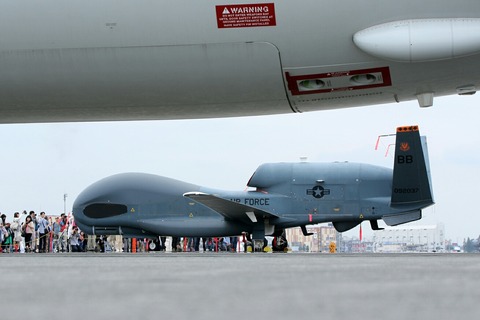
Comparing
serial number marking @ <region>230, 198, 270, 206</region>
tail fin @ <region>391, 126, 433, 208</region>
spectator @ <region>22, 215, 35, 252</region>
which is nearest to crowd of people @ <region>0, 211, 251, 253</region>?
spectator @ <region>22, 215, 35, 252</region>

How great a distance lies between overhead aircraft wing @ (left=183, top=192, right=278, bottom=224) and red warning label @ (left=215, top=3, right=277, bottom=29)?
61.4 feet

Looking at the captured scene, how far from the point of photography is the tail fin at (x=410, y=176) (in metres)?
32.5

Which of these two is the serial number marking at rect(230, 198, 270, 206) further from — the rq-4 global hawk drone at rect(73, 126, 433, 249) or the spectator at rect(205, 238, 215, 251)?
the spectator at rect(205, 238, 215, 251)

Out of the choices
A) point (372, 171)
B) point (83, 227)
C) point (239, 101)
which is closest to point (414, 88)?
point (239, 101)

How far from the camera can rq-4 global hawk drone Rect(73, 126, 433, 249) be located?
107 ft

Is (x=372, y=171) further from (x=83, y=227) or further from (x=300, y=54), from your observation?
(x=300, y=54)

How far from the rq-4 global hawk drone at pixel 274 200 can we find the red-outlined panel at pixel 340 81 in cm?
1796

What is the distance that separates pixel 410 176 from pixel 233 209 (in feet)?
27.2

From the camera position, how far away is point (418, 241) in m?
55.8
